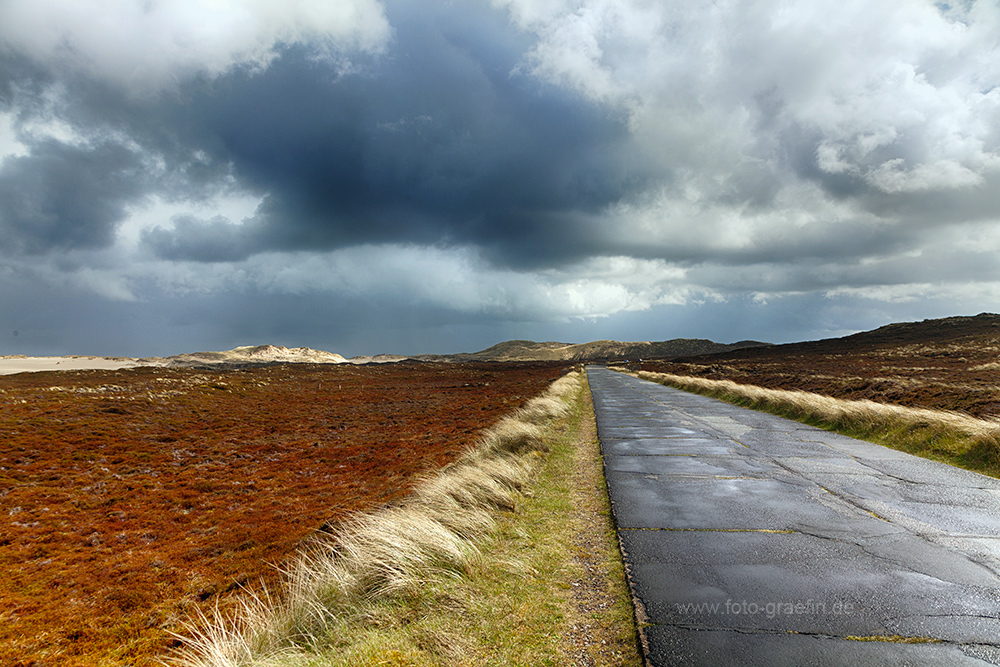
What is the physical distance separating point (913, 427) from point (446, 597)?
12.6 metres

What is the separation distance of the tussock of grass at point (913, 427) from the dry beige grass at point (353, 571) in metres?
9.16

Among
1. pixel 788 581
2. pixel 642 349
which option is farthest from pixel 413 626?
pixel 642 349

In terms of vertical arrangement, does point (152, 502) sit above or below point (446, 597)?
below

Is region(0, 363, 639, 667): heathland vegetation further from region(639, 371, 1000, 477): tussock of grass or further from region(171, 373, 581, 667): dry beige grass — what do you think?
region(639, 371, 1000, 477): tussock of grass

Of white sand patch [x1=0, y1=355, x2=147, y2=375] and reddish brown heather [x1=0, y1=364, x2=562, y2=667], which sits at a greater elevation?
white sand patch [x1=0, y1=355, x2=147, y2=375]

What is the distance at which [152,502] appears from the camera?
838 cm

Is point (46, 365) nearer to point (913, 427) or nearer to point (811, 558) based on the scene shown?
point (811, 558)

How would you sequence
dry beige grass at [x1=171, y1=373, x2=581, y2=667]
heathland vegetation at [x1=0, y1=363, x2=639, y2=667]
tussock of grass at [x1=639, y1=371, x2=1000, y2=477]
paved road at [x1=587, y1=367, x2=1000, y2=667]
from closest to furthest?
paved road at [x1=587, y1=367, x2=1000, y2=667] → dry beige grass at [x1=171, y1=373, x2=581, y2=667] → heathland vegetation at [x1=0, y1=363, x2=639, y2=667] → tussock of grass at [x1=639, y1=371, x2=1000, y2=477]

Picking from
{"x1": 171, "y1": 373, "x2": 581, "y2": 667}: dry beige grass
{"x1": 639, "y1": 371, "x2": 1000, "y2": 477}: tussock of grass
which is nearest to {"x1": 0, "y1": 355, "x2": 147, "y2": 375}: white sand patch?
{"x1": 171, "y1": 373, "x2": 581, "y2": 667}: dry beige grass

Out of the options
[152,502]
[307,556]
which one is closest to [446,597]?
[307,556]

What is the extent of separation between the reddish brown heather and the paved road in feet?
14.0

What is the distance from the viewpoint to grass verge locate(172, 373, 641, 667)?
337 centimetres

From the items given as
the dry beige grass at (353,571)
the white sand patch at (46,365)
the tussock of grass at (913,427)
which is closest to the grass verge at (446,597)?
the dry beige grass at (353,571)

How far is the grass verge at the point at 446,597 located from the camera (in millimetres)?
Result: 3365
